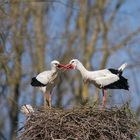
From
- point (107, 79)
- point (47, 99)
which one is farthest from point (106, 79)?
point (47, 99)

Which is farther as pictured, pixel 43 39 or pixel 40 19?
pixel 40 19

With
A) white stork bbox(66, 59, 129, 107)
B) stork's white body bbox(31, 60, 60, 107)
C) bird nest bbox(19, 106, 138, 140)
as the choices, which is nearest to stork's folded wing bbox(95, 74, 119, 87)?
white stork bbox(66, 59, 129, 107)

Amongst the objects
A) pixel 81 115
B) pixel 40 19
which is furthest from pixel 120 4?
pixel 81 115

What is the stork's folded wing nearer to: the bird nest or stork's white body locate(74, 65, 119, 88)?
stork's white body locate(74, 65, 119, 88)

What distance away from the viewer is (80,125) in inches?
374

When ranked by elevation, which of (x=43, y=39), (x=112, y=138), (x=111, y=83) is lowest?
(x=112, y=138)

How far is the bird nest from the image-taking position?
9.49 m

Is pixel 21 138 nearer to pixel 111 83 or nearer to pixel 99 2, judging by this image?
pixel 111 83

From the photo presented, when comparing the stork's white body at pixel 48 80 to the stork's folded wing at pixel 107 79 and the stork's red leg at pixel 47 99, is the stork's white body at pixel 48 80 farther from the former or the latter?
the stork's folded wing at pixel 107 79

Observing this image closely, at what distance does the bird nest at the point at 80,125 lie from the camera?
949 centimetres

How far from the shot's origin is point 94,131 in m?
9.52

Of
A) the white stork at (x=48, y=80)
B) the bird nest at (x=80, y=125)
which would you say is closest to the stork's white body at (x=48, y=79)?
the white stork at (x=48, y=80)

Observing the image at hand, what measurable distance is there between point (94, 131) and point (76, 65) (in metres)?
1.43

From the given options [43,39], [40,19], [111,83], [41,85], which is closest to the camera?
[111,83]
